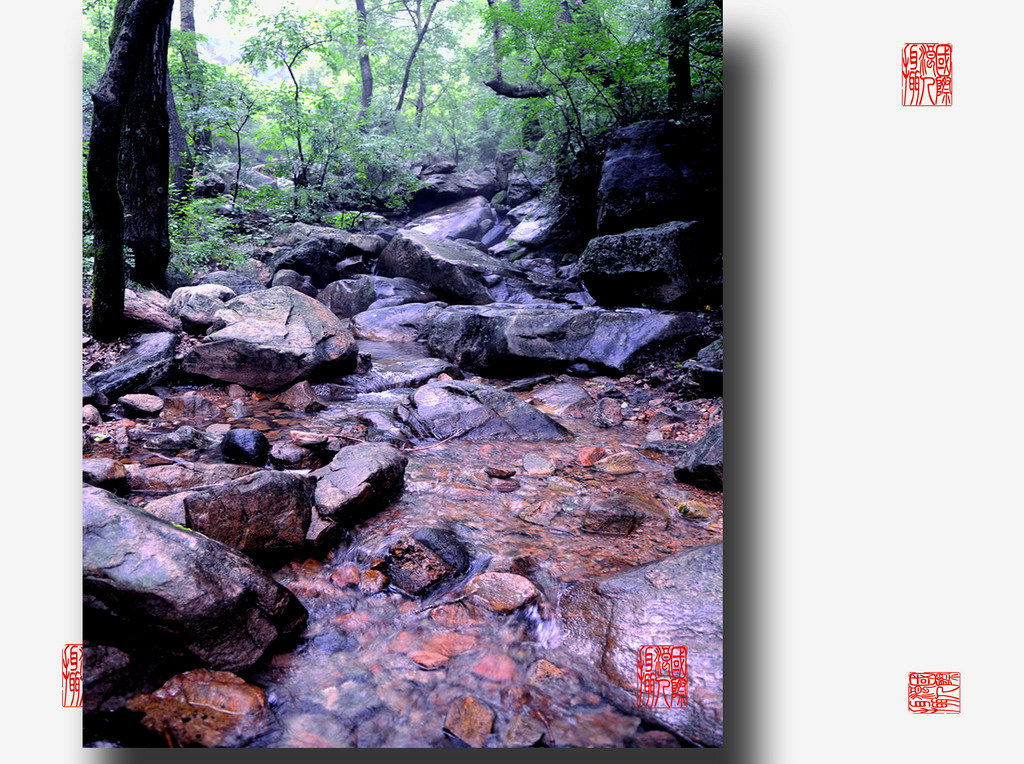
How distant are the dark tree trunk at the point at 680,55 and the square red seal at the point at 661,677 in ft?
8.72

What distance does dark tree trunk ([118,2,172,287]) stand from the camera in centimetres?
418

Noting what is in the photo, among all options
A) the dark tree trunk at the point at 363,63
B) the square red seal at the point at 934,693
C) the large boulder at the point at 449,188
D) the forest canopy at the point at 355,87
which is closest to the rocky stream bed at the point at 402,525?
the square red seal at the point at 934,693

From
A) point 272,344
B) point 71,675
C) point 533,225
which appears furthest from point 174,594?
point 533,225

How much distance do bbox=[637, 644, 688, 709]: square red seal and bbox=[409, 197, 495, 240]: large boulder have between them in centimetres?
944

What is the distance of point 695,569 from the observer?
2.05 m

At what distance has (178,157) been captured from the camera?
512 centimetres

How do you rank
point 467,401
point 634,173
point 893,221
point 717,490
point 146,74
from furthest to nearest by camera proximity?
point 634,173
point 146,74
point 467,401
point 717,490
point 893,221

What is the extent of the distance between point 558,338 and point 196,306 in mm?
2849

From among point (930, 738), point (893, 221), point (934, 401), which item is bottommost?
point (930, 738)

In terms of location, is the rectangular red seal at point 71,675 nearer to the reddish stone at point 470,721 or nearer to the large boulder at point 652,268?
the reddish stone at point 470,721

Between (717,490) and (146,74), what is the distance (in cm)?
462

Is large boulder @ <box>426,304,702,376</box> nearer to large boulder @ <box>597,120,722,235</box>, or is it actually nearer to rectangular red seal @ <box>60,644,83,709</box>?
large boulder @ <box>597,120,722,235</box>

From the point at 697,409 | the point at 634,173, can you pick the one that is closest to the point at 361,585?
the point at 697,409

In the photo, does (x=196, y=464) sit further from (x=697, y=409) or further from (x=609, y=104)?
(x=609, y=104)
